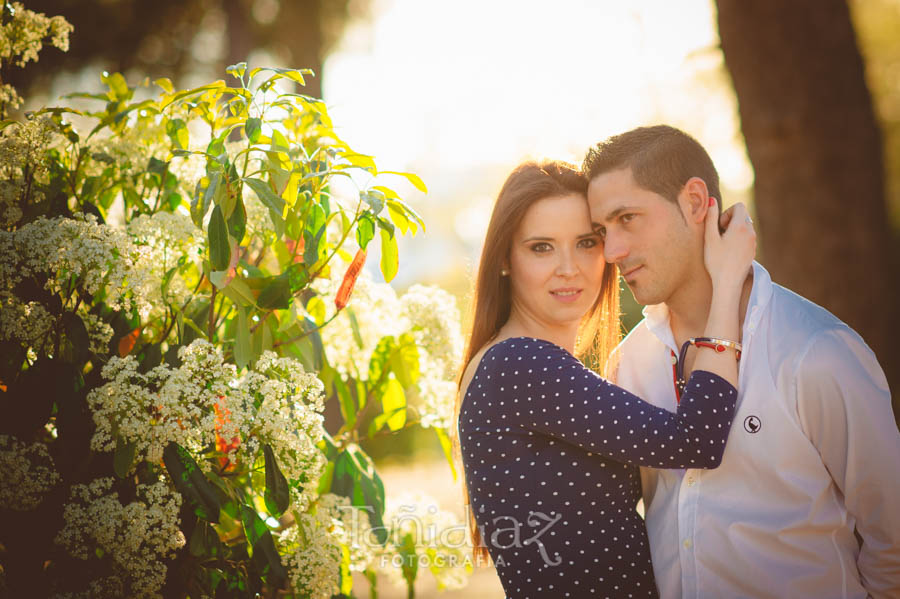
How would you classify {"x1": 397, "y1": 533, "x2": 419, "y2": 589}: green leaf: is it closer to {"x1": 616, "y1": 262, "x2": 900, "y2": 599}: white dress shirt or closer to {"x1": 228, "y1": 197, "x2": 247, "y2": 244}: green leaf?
{"x1": 616, "y1": 262, "x2": 900, "y2": 599}: white dress shirt

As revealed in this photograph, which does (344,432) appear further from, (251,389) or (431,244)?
(431,244)

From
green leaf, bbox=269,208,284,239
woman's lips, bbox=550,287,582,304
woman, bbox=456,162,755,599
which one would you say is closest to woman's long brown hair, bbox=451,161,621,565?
woman, bbox=456,162,755,599

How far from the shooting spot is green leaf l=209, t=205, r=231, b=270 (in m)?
1.71

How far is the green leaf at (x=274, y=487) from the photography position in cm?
175

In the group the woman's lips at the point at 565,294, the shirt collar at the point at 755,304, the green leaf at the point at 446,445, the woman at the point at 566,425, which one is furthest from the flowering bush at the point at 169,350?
the shirt collar at the point at 755,304

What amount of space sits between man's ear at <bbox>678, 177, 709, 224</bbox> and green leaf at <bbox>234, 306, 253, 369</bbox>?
57.7 inches

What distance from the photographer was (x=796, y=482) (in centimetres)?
203

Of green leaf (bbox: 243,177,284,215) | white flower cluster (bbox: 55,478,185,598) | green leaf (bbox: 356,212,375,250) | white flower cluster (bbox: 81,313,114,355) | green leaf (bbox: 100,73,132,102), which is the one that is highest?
green leaf (bbox: 100,73,132,102)

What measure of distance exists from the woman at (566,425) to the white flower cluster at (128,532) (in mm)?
952

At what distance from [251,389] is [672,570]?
142cm

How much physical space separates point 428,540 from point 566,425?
781 mm

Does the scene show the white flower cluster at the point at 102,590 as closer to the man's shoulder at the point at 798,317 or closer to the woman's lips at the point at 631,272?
the woman's lips at the point at 631,272

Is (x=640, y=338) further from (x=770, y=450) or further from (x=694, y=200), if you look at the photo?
(x=770, y=450)

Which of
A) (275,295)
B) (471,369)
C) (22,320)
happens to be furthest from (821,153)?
(22,320)
